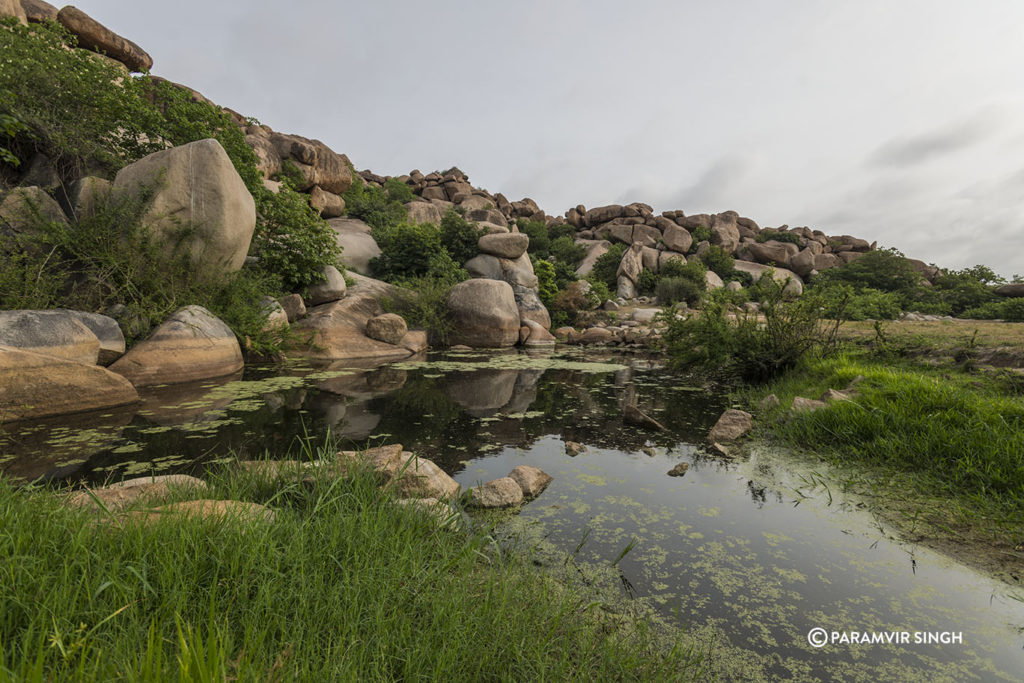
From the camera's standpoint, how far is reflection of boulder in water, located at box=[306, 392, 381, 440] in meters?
4.73

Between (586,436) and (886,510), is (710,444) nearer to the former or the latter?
(586,436)

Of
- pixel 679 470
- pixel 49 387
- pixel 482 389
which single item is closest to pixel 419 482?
pixel 679 470

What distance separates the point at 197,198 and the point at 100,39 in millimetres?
16077

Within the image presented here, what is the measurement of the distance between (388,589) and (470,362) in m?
9.01

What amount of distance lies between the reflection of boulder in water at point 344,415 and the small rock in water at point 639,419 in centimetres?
315

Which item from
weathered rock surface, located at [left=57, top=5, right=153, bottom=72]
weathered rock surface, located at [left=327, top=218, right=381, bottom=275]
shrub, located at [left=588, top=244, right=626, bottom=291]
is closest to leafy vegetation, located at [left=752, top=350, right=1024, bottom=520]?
weathered rock surface, located at [left=327, top=218, right=381, bottom=275]

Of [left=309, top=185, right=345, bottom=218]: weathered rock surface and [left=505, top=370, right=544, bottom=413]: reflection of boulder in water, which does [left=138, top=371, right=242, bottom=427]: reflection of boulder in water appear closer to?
[left=505, top=370, right=544, bottom=413]: reflection of boulder in water

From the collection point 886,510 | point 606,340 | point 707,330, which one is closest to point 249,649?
point 886,510

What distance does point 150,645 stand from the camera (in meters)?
0.96

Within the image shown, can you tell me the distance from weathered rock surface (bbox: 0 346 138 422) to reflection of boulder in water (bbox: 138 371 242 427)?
1.38ft

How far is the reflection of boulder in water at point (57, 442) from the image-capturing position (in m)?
3.34

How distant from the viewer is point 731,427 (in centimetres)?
478

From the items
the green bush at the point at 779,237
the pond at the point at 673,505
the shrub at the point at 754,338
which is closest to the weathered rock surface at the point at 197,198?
the pond at the point at 673,505

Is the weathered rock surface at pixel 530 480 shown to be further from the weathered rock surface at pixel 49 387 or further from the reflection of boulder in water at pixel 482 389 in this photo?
the weathered rock surface at pixel 49 387
